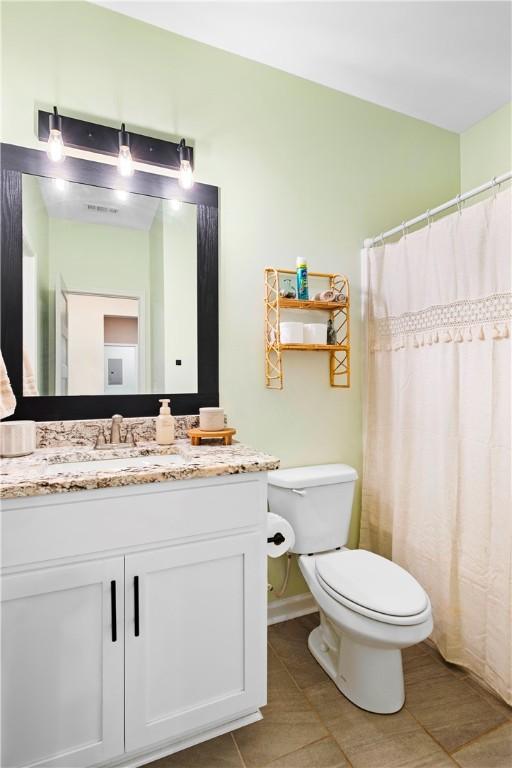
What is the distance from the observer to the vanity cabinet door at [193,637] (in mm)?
1160

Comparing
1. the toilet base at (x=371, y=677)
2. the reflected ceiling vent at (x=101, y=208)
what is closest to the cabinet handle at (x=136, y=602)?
the toilet base at (x=371, y=677)

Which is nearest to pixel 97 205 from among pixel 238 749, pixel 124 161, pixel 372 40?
pixel 124 161

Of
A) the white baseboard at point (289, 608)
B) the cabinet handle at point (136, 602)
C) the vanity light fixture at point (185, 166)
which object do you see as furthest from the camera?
the white baseboard at point (289, 608)

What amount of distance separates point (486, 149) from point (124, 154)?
1978 millimetres

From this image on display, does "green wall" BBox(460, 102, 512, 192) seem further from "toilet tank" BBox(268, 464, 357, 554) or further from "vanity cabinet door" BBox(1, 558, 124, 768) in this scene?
"vanity cabinet door" BBox(1, 558, 124, 768)

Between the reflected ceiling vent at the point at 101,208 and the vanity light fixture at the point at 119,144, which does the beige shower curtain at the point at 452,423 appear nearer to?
the vanity light fixture at the point at 119,144

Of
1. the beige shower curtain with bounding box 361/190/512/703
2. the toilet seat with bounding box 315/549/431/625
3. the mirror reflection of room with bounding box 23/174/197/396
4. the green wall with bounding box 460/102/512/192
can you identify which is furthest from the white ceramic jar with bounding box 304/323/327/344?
the green wall with bounding box 460/102/512/192

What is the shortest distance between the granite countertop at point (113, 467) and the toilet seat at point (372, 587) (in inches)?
22.1

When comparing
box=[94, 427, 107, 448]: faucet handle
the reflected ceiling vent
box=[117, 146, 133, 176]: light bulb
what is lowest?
box=[94, 427, 107, 448]: faucet handle

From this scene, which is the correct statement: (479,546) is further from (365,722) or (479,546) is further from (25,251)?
(25,251)

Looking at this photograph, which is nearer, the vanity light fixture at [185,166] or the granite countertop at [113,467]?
the granite countertop at [113,467]

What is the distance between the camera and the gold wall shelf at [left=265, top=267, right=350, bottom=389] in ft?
6.11

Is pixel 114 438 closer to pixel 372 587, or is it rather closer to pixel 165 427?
pixel 165 427

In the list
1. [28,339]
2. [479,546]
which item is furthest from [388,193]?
[28,339]
